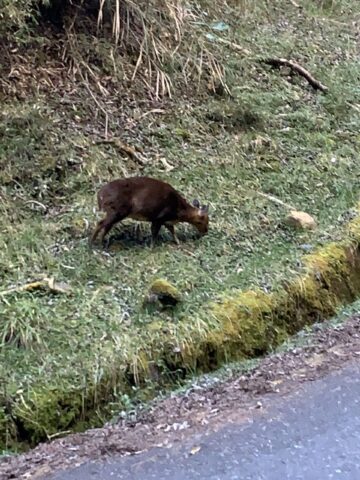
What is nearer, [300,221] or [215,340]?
[215,340]

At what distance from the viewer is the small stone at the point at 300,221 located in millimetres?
7637

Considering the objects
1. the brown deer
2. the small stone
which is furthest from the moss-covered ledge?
the brown deer

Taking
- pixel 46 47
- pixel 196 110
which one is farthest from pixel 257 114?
pixel 46 47

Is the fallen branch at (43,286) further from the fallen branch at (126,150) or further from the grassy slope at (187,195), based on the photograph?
the fallen branch at (126,150)

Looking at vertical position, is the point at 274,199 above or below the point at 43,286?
above

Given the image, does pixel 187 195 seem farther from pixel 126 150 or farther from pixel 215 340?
pixel 215 340

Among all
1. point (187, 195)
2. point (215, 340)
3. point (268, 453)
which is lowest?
point (187, 195)

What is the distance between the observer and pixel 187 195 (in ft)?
26.7

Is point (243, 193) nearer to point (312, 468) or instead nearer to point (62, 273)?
point (62, 273)

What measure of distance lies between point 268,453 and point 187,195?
161 inches

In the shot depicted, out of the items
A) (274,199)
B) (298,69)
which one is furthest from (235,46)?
(274,199)

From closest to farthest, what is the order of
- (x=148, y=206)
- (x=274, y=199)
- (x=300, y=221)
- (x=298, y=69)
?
(x=148, y=206) < (x=300, y=221) < (x=274, y=199) < (x=298, y=69)

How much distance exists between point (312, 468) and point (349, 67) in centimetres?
→ 875

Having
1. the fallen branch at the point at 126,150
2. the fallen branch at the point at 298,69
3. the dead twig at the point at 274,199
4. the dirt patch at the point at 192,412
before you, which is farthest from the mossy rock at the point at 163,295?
the fallen branch at the point at 298,69
